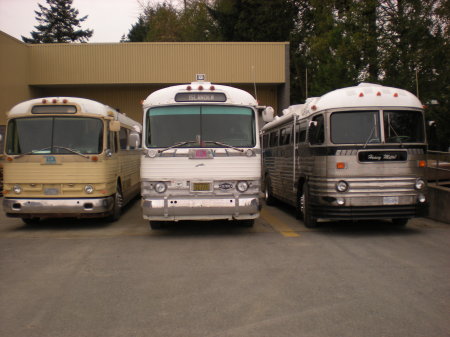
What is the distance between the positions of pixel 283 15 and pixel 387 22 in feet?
55.6

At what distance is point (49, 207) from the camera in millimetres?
10766

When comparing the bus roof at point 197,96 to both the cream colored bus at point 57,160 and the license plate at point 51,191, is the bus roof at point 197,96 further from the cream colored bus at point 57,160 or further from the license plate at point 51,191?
the license plate at point 51,191

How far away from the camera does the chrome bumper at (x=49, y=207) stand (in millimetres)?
10773

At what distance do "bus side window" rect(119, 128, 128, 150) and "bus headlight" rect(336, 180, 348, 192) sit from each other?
6601mm

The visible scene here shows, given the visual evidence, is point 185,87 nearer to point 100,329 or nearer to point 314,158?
point 314,158

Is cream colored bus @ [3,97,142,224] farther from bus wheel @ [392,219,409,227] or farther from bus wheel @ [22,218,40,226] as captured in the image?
bus wheel @ [392,219,409,227]

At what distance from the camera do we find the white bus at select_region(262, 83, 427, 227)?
9.76 m

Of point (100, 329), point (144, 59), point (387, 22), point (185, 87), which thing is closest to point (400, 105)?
point (185, 87)

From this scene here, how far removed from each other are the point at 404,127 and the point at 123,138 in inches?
313

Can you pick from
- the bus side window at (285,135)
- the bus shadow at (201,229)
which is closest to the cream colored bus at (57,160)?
the bus shadow at (201,229)

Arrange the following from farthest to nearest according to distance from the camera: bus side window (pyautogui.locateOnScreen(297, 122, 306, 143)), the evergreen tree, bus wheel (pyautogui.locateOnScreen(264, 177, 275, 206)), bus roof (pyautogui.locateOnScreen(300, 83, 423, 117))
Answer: the evergreen tree < bus wheel (pyautogui.locateOnScreen(264, 177, 275, 206)) < bus side window (pyautogui.locateOnScreen(297, 122, 306, 143)) < bus roof (pyautogui.locateOnScreen(300, 83, 423, 117))

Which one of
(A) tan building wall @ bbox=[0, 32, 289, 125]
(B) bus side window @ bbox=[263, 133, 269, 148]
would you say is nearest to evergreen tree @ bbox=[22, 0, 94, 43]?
(A) tan building wall @ bbox=[0, 32, 289, 125]

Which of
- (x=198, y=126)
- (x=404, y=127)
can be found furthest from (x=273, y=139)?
(x=198, y=126)

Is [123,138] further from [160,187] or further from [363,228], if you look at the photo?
[363,228]
